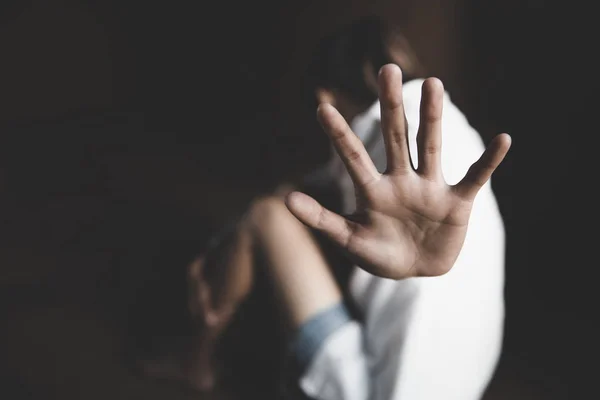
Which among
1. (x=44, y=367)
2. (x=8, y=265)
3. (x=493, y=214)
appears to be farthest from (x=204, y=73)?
(x=493, y=214)

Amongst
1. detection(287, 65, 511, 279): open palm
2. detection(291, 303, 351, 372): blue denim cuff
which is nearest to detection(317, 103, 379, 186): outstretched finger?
detection(287, 65, 511, 279): open palm

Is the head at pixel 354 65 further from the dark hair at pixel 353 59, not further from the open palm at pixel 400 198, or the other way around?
the open palm at pixel 400 198

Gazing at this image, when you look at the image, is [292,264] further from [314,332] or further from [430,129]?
[430,129]

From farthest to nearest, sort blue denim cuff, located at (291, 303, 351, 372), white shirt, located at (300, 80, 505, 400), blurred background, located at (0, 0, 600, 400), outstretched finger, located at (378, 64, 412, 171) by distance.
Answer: blurred background, located at (0, 0, 600, 400) < blue denim cuff, located at (291, 303, 351, 372) < white shirt, located at (300, 80, 505, 400) < outstretched finger, located at (378, 64, 412, 171)

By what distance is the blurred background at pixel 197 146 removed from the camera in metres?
0.79

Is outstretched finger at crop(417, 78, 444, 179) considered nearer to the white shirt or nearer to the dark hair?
the white shirt

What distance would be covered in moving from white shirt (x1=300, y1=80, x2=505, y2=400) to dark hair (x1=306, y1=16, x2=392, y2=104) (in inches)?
4.6

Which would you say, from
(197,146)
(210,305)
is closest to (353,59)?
(210,305)

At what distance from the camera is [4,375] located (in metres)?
1.04

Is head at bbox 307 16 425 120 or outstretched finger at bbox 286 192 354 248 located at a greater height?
head at bbox 307 16 425 120

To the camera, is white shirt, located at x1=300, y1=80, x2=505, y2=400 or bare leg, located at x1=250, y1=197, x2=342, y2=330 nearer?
white shirt, located at x1=300, y1=80, x2=505, y2=400

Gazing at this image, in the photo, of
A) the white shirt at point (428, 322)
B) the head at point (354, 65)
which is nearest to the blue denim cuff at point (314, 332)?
the white shirt at point (428, 322)

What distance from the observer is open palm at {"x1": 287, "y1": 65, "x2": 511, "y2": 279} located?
1.38ft

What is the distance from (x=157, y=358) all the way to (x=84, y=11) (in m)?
1.01
